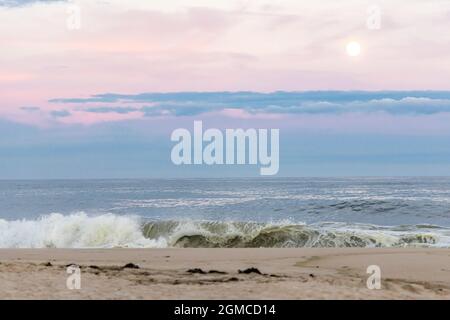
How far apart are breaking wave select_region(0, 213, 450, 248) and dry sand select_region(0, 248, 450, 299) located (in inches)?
228

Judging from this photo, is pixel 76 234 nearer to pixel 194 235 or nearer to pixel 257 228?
pixel 194 235

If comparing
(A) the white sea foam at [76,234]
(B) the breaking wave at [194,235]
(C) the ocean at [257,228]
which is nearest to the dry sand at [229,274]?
(B) the breaking wave at [194,235]

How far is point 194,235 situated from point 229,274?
12.7 m

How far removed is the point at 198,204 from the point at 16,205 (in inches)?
651

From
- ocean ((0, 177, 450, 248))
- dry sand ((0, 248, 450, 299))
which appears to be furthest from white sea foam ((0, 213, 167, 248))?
dry sand ((0, 248, 450, 299))

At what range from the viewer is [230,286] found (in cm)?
898

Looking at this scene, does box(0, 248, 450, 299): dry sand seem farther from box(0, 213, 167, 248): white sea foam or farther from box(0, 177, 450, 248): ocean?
box(0, 213, 167, 248): white sea foam

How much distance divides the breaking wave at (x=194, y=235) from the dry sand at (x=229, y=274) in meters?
5.78

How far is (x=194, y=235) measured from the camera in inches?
904

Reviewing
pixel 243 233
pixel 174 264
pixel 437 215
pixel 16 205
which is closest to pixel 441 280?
pixel 174 264

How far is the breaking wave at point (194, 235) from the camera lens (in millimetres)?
20500

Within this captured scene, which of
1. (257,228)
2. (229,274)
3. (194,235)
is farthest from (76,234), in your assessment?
(229,274)

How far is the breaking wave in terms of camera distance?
67.3ft

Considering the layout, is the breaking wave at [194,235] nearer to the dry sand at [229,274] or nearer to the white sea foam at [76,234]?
the white sea foam at [76,234]
